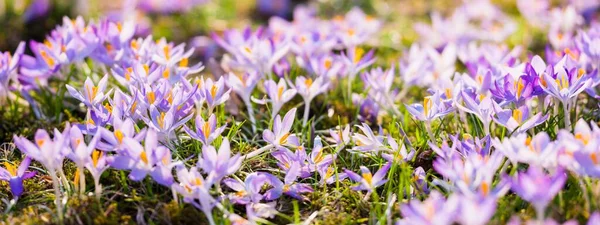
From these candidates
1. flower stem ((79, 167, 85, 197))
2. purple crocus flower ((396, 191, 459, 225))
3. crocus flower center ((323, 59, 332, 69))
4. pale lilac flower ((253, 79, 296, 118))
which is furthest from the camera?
crocus flower center ((323, 59, 332, 69))

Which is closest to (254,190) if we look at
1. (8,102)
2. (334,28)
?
(8,102)

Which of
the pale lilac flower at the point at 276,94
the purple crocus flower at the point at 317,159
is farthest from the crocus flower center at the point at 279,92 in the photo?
the purple crocus flower at the point at 317,159

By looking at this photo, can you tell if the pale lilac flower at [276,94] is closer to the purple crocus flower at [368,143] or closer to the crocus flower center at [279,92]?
the crocus flower center at [279,92]

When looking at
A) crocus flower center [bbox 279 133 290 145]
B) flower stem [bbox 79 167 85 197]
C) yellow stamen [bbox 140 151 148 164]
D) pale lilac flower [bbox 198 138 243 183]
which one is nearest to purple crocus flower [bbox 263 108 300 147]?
crocus flower center [bbox 279 133 290 145]

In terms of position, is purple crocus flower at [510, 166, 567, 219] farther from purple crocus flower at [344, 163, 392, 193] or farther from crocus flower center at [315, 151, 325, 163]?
crocus flower center at [315, 151, 325, 163]

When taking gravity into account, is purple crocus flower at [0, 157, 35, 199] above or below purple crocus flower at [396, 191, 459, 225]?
below

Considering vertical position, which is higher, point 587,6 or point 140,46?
point 140,46

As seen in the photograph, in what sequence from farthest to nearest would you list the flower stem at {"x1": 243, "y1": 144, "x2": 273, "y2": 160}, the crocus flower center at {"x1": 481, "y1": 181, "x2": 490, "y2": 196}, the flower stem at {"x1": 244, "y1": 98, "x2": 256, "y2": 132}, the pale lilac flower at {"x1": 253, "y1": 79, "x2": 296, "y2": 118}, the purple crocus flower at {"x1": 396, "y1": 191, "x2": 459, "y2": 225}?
1. the flower stem at {"x1": 244, "y1": 98, "x2": 256, "y2": 132}
2. the pale lilac flower at {"x1": 253, "y1": 79, "x2": 296, "y2": 118}
3. the flower stem at {"x1": 243, "y1": 144, "x2": 273, "y2": 160}
4. the crocus flower center at {"x1": 481, "y1": 181, "x2": 490, "y2": 196}
5. the purple crocus flower at {"x1": 396, "y1": 191, "x2": 459, "y2": 225}

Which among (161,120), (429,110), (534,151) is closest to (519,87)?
(429,110)

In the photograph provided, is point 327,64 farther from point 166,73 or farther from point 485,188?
point 485,188

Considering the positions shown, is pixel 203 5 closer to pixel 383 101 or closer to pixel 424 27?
pixel 424 27
